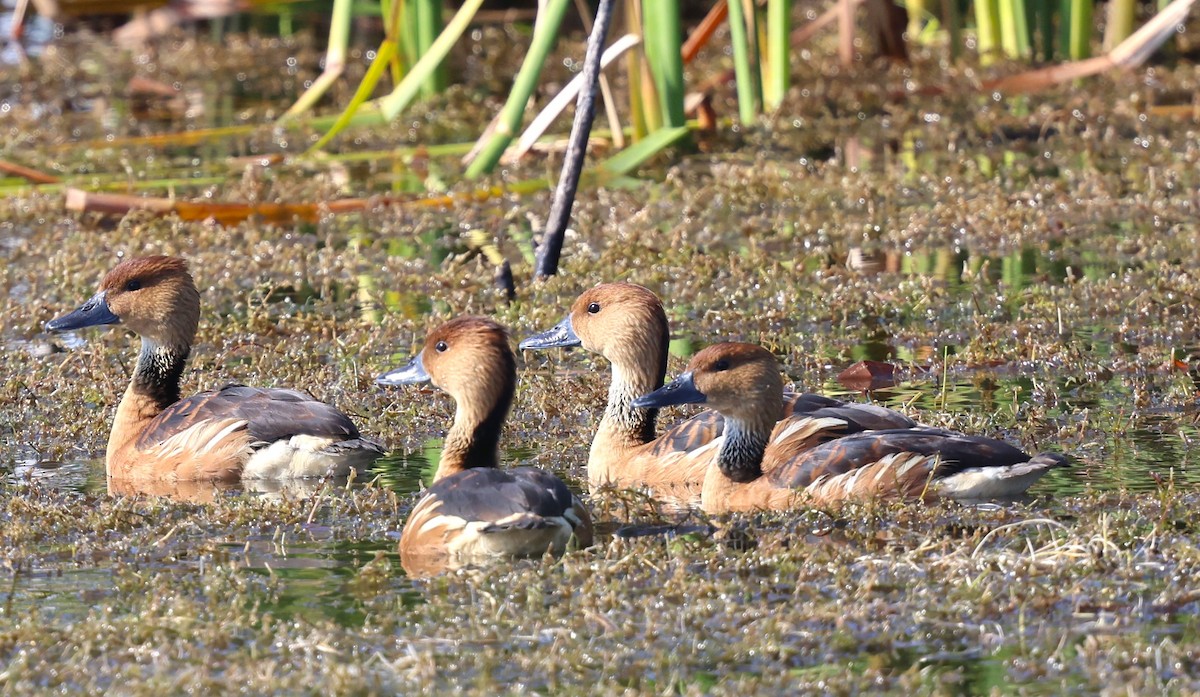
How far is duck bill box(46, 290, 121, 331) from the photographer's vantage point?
349 inches

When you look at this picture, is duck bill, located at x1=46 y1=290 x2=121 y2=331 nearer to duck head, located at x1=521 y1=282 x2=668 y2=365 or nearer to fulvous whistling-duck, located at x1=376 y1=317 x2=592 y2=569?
duck head, located at x1=521 y1=282 x2=668 y2=365

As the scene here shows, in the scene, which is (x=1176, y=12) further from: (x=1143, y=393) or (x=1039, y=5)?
(x=1143, y=393)

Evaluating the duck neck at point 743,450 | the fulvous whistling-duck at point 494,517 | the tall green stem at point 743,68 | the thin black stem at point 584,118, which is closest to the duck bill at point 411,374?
the fulvous whistling-duck at point 494,517

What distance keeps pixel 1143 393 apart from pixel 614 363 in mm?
2321

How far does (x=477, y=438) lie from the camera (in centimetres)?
727

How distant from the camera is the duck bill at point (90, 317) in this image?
887 cm

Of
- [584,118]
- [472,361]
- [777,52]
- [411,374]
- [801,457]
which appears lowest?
[801,457]

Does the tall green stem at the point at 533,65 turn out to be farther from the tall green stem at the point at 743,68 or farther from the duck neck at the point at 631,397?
the duck neck at the point at 631,397

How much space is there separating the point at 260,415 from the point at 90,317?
4.68 feet

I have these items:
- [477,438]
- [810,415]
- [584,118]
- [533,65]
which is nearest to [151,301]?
[477,438]

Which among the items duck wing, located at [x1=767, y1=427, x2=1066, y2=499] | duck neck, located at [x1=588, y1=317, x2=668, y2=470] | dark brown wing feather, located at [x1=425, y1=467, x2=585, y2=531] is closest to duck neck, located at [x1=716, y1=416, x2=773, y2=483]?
duck wing, located at [x1=767, y1=427, x2=1066, y2=499]

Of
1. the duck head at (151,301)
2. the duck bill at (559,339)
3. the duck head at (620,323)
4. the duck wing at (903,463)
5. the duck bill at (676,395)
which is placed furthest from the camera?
the duck head at (151,301)

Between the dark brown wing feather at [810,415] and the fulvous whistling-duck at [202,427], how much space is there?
4.08 feet

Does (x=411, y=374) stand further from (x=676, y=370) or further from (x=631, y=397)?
(x=676, y=370)
